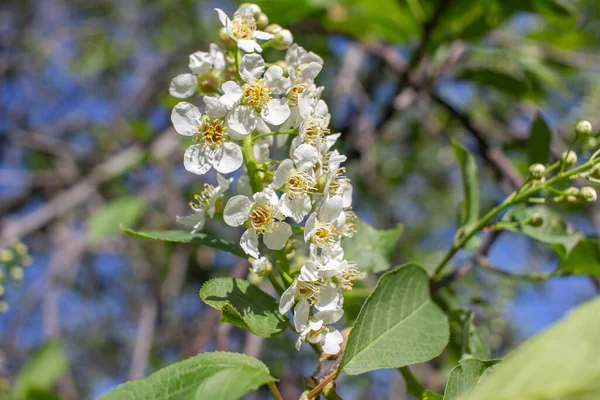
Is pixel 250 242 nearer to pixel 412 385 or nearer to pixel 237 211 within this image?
pixel 237 211

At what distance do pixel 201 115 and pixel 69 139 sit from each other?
496 centimetres

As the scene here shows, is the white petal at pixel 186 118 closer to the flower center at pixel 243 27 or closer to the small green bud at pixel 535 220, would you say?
the flower center at pixel 243 27

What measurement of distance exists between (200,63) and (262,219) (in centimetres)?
39

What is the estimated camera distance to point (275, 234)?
106 cm

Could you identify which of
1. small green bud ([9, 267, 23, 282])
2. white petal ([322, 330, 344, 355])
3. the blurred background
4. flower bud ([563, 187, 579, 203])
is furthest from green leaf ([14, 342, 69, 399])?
flower bud ([563, 187, 579, 203])

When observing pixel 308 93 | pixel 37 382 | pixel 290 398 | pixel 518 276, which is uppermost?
pixel 308 93

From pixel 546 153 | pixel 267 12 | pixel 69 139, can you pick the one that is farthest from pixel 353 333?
pixel 69 139

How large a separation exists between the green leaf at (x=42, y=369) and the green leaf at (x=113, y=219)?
0.70 m

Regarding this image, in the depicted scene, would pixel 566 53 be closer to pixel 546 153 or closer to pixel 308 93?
pixel 546 153

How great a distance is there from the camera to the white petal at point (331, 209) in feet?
3.46

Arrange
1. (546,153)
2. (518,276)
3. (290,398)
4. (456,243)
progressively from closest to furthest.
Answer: (456,243) < (518,276) < (546,153) < (290,398)

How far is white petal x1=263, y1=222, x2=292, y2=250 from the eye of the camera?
105cm

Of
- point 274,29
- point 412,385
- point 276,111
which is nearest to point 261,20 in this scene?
point 274,29

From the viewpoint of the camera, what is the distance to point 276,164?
1.10m
